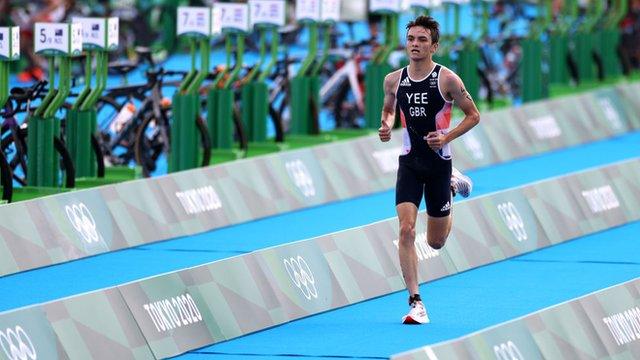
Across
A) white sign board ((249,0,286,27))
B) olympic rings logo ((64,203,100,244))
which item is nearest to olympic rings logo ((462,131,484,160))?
white sign board ((249,0,286,27))

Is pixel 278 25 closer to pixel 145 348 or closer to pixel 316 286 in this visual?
pixel 316 286

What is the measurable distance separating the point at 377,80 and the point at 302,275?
8677 millimetres

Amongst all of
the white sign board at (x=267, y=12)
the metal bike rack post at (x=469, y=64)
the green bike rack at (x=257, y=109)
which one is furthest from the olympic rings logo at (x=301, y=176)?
the metal bike rack post at (x=469, y=64)

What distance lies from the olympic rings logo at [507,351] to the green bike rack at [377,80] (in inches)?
437

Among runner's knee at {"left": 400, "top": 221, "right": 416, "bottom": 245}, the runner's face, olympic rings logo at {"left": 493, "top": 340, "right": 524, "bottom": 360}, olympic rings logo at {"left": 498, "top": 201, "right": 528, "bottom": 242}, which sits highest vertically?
the runner's face

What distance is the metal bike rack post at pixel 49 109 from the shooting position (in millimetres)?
A: 16453

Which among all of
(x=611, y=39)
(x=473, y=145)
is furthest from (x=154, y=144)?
(x=611, y=39)

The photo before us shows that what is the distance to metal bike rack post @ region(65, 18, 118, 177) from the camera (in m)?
17.0

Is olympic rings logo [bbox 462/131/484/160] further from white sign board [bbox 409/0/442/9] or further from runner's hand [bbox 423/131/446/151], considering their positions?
runner's hand [bbox 423/131/446/151]

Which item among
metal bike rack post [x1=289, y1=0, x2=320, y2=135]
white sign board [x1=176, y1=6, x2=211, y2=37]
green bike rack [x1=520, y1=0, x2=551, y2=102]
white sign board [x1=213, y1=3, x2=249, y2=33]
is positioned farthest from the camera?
green bike rack [x1=520, y1=0, x2=551, y2=102]

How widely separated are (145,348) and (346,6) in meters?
19.7

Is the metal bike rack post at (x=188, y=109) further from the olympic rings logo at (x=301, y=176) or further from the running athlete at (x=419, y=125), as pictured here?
the running athlete at (x=419, y=125)

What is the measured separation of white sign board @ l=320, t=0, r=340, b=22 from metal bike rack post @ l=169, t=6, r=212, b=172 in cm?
241

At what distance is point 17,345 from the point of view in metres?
10.6
